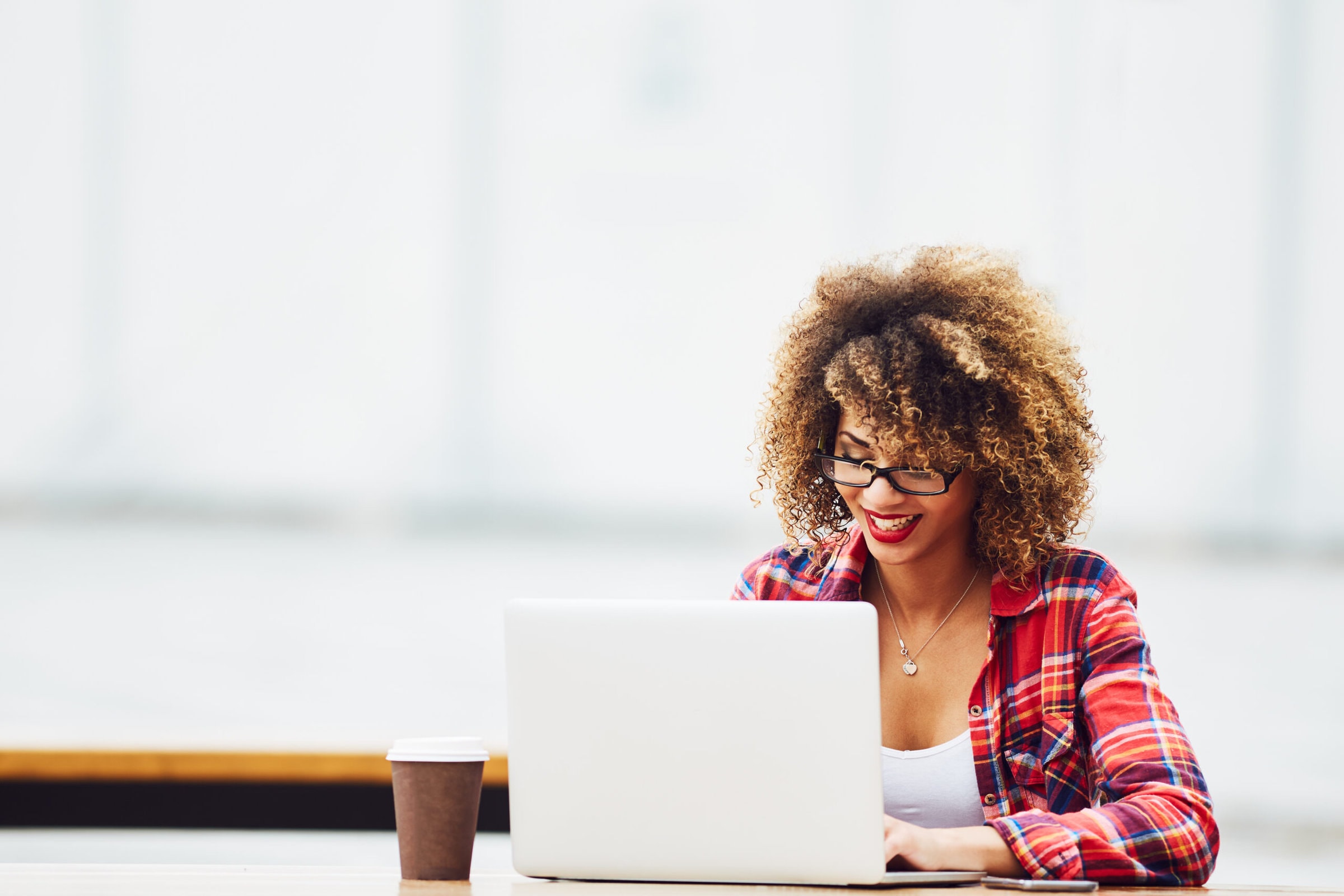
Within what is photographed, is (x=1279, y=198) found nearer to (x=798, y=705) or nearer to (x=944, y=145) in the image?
(x=944, y=145)

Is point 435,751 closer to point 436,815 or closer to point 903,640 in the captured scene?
point 436,815

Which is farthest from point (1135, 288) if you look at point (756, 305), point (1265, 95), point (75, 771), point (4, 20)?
point (4, 20)

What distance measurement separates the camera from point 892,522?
1.26 metres

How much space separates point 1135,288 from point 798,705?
167 centimetres

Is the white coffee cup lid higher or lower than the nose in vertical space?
lower

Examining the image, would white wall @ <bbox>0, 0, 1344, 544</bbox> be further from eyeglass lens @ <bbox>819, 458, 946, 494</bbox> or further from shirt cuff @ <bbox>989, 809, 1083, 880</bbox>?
shirt cuff @ <bbox>989, 809, 1083, 880</bbox>

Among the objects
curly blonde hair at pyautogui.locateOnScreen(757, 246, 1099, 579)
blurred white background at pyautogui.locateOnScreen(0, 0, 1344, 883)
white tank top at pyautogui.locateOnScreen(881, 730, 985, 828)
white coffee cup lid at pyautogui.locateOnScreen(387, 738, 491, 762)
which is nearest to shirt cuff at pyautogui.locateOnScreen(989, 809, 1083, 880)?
white tank top at pyautogui.locateOnScreen(881, 730, 985, 828)

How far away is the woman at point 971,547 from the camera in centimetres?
118

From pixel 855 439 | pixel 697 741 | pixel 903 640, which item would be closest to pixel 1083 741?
pixel 903 640

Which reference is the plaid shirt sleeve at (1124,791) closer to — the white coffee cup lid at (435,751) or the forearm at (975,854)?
the forearm at (975,854)

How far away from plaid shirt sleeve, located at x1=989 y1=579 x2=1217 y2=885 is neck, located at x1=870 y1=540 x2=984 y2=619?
0.20 meters

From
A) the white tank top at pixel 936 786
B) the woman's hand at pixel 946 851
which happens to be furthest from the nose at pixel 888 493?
the woman's hand at pixel 946 851

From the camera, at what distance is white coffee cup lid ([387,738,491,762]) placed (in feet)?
3.09

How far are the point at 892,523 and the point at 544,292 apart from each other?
3.88 feet
